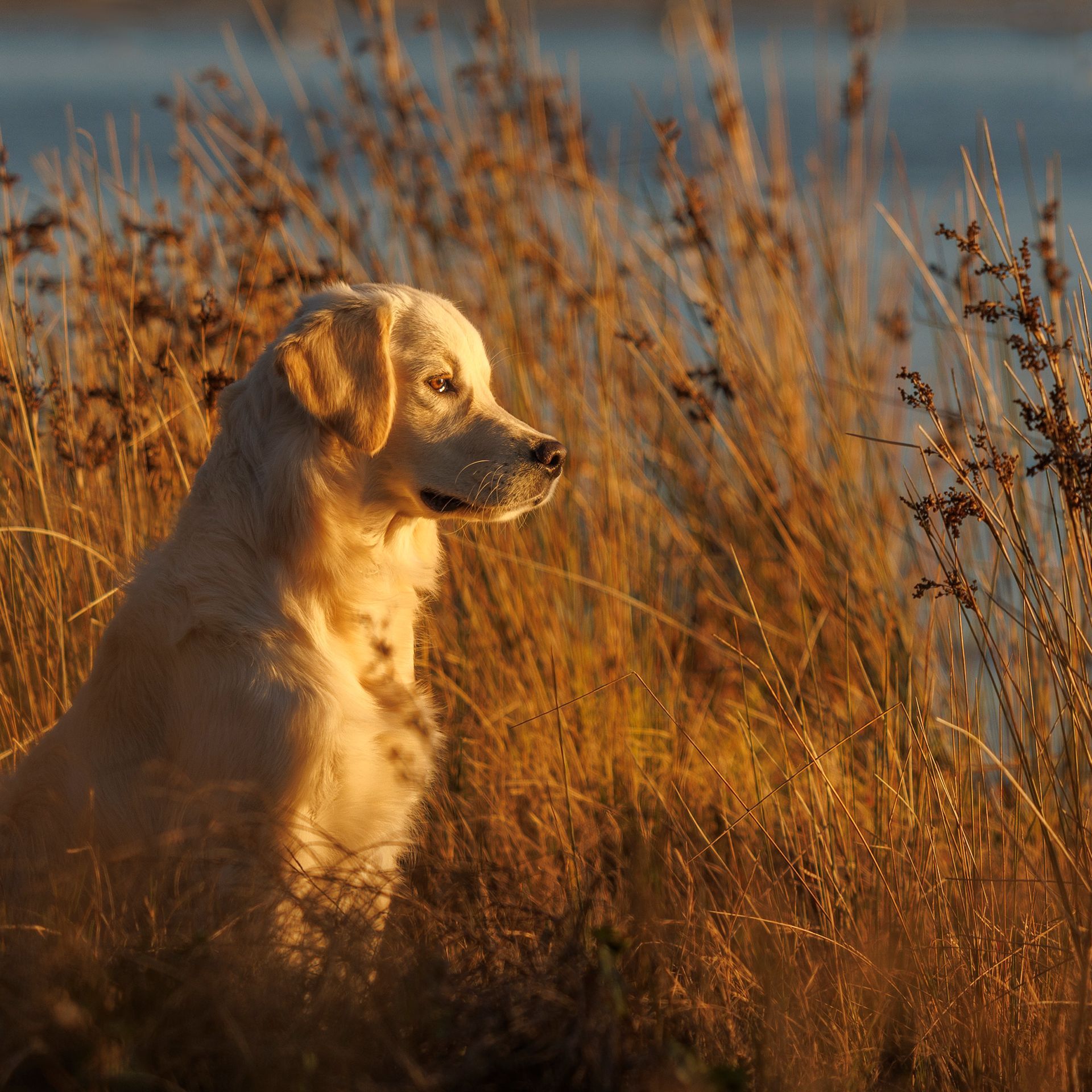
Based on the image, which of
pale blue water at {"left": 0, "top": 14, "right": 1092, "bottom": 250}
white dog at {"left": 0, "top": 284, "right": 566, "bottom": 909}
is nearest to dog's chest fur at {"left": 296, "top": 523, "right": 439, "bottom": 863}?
white dog at {"left": 0, "top": 284, "right": 566, "bottom": 909}

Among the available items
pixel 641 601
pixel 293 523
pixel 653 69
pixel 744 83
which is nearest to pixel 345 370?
pixel 293 523

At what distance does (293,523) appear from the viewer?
234 cm

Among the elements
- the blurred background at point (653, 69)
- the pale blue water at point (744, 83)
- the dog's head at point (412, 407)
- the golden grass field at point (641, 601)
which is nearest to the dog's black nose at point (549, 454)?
the dog's head at point (412, 407)

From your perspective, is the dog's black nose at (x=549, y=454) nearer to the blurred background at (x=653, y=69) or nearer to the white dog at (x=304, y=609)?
the white dog at (x=304, y=609)

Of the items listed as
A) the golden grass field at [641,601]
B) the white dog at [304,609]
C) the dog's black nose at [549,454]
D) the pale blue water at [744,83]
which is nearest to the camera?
the golden grass field at [641,601]

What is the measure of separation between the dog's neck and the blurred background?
1.12m

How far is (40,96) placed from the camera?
14602mm

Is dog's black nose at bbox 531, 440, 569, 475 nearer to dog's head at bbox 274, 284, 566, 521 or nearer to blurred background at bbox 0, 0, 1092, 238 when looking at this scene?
dog's head at bbox 274, 284, 566, 521

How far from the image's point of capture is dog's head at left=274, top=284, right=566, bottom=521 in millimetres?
2355

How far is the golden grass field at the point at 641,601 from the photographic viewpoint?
1.68 meters

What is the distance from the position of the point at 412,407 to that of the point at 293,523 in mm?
364

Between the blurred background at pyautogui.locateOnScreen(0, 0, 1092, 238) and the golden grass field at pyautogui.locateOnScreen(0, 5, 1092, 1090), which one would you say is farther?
the blurred background at pyautogui.locateOnScreen(0, 0, 1092, 238)

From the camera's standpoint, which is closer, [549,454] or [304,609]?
[304,609]

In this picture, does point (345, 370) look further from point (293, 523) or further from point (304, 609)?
point (304, 609)
